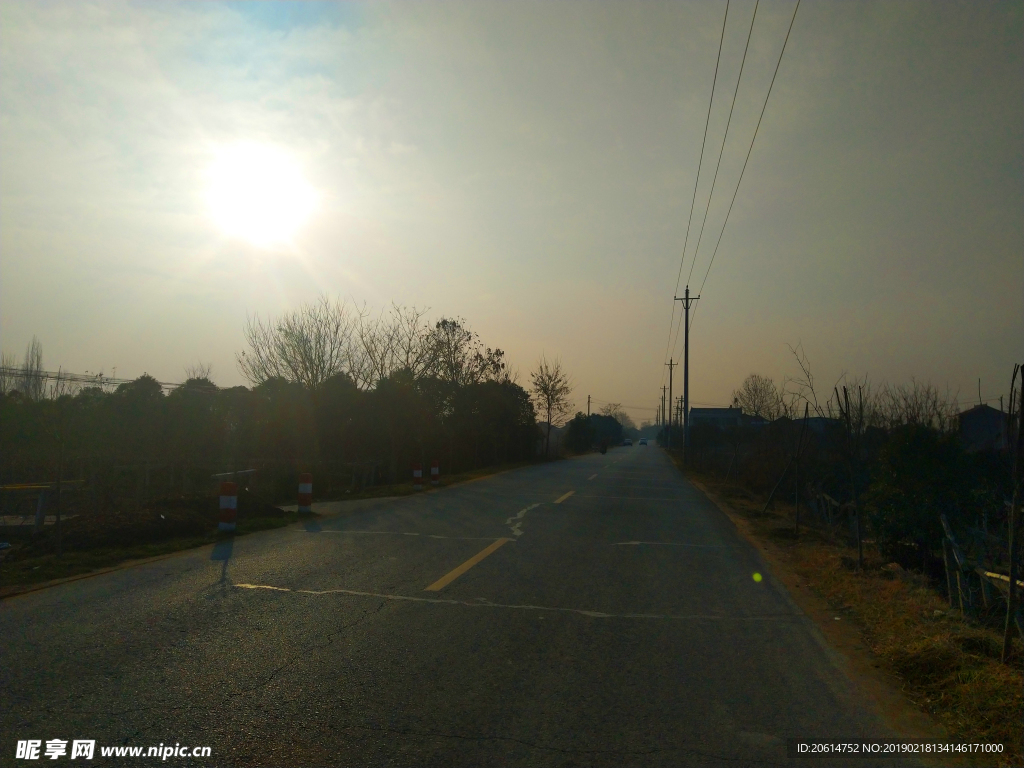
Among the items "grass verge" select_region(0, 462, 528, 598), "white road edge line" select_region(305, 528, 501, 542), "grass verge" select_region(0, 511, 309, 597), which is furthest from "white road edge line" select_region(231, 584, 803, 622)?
"white road edge line" select_region(305, 528, 501, 542)

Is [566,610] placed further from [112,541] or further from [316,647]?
[112,541]

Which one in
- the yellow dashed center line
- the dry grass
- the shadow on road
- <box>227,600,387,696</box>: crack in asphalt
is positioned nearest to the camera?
the dry grass

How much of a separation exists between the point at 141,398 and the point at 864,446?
101ft

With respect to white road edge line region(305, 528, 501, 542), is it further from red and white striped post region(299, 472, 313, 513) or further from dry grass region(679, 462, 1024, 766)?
dry grass region(679, 462, 1024, 766)

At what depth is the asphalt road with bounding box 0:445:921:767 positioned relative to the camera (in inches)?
159

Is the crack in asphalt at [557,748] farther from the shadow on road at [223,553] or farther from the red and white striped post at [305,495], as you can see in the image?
the red and white striped post at [305,495]

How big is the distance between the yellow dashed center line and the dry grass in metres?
4.26

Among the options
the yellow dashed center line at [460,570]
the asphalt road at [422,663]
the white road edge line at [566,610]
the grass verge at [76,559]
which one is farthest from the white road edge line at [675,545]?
the grass verge at [76,559]

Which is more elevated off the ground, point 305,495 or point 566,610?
→ point 305,495

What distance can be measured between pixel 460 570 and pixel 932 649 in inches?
201

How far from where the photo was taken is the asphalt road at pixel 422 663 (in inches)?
159

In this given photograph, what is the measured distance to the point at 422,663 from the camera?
17.5ft

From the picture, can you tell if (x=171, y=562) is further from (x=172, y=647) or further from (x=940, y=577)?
(x=940, y=577)

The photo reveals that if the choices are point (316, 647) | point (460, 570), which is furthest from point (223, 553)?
point (316, 647)
